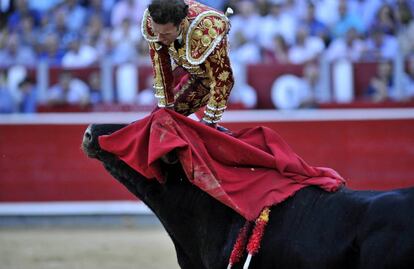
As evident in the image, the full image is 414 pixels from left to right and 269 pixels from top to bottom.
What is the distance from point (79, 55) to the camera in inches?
374

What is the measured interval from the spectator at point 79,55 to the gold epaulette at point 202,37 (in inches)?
219

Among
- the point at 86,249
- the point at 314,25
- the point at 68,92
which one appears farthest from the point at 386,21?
the point at 86,249

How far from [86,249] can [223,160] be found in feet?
11.7

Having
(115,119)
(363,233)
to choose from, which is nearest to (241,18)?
(115,119)

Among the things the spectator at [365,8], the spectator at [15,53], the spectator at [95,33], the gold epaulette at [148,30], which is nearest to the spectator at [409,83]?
the spectator at [365,8]

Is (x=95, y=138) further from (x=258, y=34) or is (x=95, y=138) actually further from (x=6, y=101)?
(x=258, y=34)

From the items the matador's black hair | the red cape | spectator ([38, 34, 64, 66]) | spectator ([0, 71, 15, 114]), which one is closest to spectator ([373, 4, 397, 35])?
spectator ([38, 34, 64, 66])

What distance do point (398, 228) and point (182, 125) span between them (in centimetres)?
114

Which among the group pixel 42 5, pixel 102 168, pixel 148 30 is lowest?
pixel 102 168

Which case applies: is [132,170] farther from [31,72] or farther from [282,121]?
[31,72]

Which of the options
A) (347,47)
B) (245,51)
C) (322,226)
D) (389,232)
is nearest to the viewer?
(389,232)

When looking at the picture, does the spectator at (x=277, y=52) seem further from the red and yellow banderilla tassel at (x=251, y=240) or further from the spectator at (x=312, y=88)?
the red and yellow banderilla tassel at (x=251, y=240)

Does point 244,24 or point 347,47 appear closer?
point 347,47

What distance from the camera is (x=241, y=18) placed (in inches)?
380
